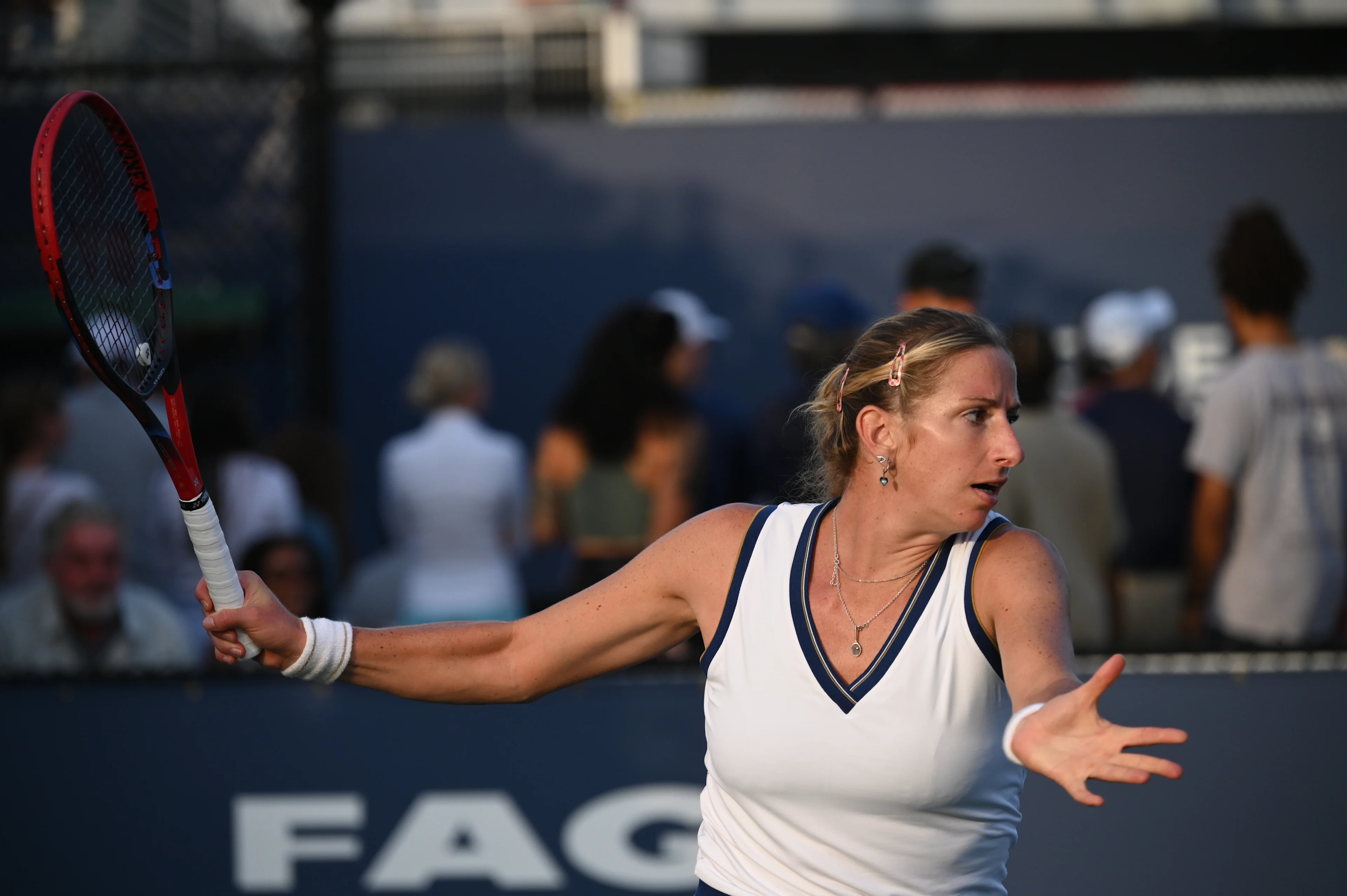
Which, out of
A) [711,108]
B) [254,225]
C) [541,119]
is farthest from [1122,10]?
[254,225]

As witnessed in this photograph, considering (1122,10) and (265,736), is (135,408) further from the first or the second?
(1122,10)

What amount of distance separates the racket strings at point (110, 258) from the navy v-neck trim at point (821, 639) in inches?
46.9

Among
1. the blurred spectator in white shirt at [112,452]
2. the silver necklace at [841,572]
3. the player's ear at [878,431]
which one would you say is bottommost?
the blurred spectator in white shirt at [112,452]

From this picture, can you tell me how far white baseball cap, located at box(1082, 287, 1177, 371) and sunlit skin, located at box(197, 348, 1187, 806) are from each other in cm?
313

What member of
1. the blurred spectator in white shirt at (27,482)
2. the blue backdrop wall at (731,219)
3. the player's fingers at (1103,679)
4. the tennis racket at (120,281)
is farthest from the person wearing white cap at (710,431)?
the blue backdrop wall at (731,219)

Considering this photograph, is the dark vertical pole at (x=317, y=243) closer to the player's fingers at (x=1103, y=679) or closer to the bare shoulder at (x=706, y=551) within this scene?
the bare shoulder at (x=706, y=551)

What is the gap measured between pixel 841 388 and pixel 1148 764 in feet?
2.88

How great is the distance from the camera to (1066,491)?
4426 millimetres

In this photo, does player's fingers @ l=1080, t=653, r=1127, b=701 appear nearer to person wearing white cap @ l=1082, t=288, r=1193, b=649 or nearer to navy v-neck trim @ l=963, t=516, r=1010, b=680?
navy v-neck trim @ l=963, t=516, r=1010, b=680

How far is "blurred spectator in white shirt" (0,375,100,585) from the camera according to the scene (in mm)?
5645

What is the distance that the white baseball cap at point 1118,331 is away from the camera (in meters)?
5.36

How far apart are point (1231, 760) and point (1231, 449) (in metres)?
1.00

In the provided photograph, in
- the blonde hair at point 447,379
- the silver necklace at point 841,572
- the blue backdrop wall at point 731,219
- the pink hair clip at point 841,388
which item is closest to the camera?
the silver necklace at point 841,572

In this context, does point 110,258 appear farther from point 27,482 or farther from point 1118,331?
point 1118,331
